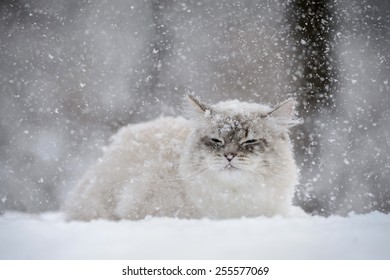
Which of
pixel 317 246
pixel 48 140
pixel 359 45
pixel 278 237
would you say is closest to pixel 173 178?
pixel 278 237

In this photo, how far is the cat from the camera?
3.18 metres

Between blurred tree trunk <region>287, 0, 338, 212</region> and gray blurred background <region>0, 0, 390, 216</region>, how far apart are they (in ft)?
0.04

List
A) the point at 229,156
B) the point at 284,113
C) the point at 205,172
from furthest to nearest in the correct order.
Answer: the point at 284,113, the point at 205,172, the point at 229,156

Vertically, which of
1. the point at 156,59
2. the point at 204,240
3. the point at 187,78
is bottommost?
the point at 204,240

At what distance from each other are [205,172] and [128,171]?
0.64 metres

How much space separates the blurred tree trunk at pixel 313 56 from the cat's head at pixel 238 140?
1923 mm

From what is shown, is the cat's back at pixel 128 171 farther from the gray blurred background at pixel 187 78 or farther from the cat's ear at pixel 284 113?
the gray blurred background at pixel 187 78

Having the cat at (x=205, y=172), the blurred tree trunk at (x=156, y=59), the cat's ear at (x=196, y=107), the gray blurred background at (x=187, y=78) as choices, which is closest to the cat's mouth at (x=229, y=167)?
the cat at (x=205, y=172)

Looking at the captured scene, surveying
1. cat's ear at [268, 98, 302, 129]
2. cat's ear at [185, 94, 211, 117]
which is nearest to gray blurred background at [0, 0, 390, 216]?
cat's ear at [268, 98, 302, 129]

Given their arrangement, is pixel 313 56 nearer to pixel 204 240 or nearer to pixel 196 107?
pixel 196 107

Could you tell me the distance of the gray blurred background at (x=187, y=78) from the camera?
524 cm

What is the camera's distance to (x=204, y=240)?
2.57m

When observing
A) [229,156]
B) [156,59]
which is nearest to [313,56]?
[156,59]

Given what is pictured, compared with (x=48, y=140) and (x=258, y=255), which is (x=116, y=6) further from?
(x=258, y=255)
